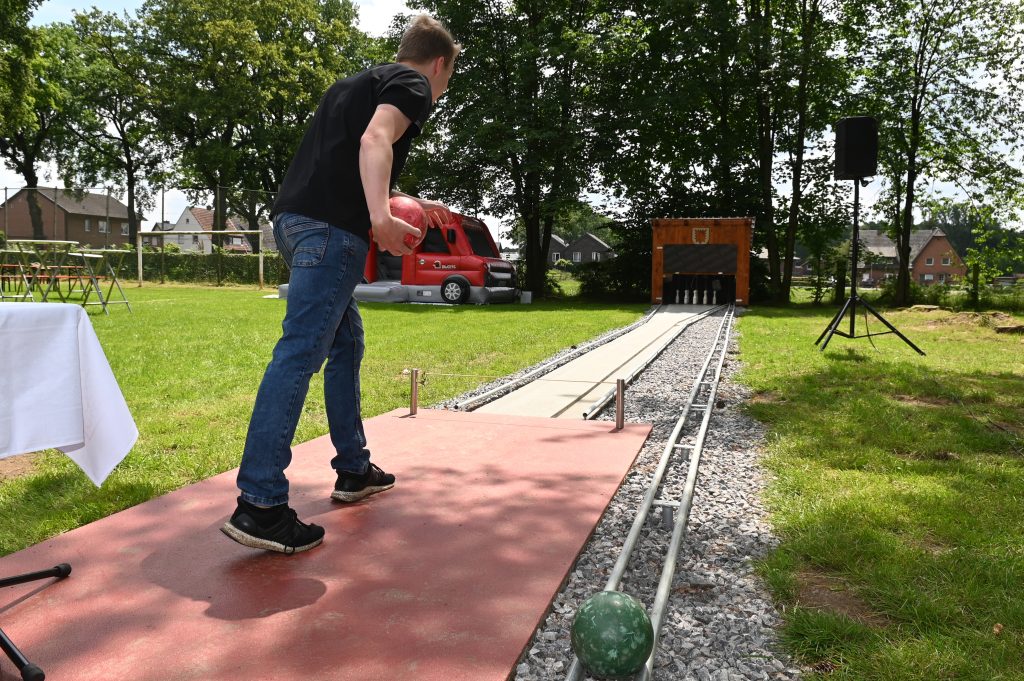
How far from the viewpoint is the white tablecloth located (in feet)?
6.37

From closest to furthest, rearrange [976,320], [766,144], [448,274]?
[976,320]
[448,274]
[766,144]

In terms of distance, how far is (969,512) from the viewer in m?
3.13

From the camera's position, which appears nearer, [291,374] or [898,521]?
[291,374]

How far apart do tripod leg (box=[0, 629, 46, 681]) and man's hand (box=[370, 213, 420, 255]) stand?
1.44 metres

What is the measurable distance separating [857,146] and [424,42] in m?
7.35

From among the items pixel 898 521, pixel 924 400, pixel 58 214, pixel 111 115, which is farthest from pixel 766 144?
pixel 111 115

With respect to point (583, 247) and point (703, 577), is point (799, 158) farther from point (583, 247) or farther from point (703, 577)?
point (583, 247)

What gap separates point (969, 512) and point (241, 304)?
14956 millimetres

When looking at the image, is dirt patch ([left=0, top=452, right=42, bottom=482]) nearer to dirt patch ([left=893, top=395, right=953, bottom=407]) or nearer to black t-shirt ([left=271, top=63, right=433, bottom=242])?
black t-shirt ([left=271, top=63, right=433, bottom=242])

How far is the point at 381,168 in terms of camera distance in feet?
7.86

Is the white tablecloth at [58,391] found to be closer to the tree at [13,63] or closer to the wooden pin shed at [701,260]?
the wooden pin shed at [701,260]

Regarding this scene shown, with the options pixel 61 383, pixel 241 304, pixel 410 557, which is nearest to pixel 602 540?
pixel 410 557

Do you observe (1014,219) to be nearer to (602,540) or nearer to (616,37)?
(616,37)

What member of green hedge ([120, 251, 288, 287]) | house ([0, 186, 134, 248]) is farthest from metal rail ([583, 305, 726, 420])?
house ([0, 186, 134, 248])
